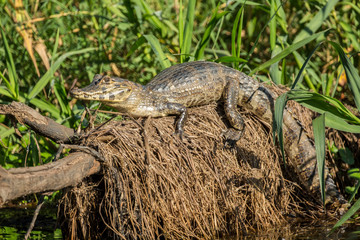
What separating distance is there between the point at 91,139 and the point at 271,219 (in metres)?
1.67

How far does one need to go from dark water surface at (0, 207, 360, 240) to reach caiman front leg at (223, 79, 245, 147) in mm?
775

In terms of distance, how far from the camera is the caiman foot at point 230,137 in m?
3.80

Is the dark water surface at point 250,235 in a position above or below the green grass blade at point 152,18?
below

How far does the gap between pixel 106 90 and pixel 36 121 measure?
2.24ft

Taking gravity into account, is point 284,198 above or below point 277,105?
below

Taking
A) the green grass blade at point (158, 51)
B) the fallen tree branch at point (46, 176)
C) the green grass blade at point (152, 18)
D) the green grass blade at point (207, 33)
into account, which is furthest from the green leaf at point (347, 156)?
the fallen tree branch at point (46, 176)

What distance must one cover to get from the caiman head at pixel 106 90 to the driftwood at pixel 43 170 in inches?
12.7

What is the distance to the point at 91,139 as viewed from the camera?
3.24m

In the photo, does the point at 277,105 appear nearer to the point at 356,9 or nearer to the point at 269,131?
the point at 269,131

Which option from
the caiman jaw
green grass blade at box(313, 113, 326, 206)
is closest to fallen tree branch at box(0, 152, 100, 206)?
the caiman jaw

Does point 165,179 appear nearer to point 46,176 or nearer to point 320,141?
point 46,176

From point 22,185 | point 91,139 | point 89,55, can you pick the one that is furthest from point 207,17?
point 22,185

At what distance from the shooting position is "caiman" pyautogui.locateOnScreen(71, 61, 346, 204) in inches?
149

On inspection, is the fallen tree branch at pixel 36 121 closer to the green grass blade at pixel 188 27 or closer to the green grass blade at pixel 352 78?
the green grass blade at pixel 188 27
